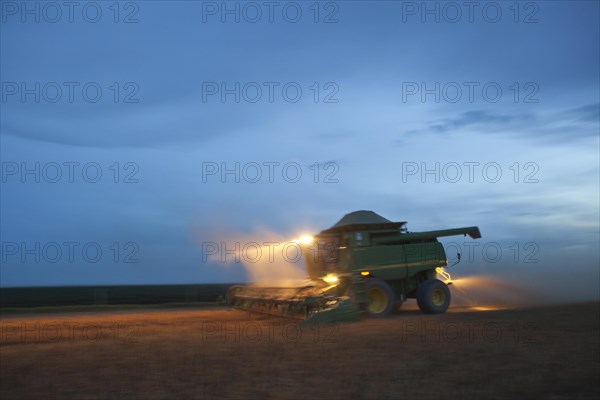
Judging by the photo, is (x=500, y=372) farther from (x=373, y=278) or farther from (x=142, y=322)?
(x=142, y=322)

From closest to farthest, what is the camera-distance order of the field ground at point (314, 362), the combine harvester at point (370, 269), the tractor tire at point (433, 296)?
the field ground at point (314, 362) → the combine harvester at point (370, 269) → the tractor tire at point (433, 296)

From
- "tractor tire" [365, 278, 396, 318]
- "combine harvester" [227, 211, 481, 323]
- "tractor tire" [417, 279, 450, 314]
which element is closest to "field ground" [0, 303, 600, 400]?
"combine harvester" [227, 211, 481, 323]

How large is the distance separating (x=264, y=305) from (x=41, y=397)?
13.9 meters

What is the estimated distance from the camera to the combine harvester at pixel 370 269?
1867 centimetres

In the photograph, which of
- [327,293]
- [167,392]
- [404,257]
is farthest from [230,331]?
[404,257]

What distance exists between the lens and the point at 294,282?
69.7ft

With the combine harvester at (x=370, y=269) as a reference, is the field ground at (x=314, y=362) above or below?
below

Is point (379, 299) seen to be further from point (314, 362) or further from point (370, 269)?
point (314, 362)

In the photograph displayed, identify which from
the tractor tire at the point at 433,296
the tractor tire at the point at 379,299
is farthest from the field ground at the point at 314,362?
the tractor tire at the point at 433,296

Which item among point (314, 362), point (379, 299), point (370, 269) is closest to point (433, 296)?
point (379, 299)

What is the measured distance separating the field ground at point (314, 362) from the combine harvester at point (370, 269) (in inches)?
136

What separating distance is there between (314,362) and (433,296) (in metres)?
11.7

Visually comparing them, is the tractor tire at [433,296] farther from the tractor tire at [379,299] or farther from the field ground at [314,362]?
the field ground at [314,362]

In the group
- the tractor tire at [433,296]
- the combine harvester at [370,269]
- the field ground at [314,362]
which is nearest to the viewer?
the field ground at [314,362]
